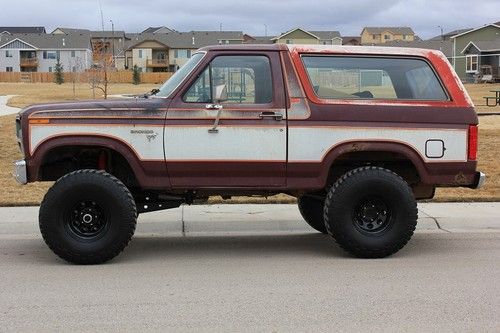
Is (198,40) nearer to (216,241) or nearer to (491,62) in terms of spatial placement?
(491,62)

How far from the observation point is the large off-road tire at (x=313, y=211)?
786cm

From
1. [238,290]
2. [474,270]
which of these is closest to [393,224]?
[474,270]

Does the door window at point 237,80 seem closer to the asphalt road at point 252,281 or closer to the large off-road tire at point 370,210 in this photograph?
the large off-road tire at point 370,210

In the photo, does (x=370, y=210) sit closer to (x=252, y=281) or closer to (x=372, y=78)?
(x=372, y=78)

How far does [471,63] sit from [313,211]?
235ft

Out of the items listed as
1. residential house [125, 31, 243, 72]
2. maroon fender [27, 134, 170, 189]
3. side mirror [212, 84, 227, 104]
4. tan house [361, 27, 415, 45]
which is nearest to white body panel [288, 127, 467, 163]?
side mirror [212, 84, 227, 104]

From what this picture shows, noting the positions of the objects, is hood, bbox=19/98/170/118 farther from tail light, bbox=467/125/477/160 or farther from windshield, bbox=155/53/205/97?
tail light, bbox=467/125/477/160

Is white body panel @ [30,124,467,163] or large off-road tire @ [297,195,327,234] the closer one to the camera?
white body panel @ [30,124,467,163]

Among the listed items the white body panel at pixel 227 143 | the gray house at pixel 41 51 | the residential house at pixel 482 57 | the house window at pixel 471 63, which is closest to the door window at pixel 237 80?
the white body panel at pixel 227 143

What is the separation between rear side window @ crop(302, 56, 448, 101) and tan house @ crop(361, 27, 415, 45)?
13631cm

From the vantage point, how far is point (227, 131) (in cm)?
648

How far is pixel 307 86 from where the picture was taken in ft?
21.7

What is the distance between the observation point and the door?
646 cm

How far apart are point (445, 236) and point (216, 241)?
269 centimetres
